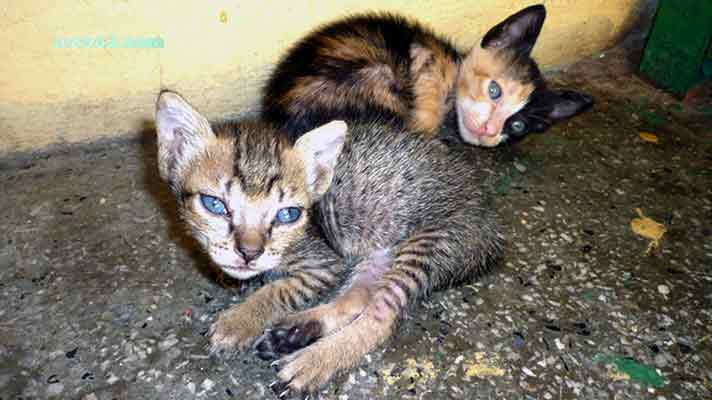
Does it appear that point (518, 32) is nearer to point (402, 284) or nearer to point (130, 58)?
point (402, 284)

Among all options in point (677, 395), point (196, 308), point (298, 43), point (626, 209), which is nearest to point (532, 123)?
point (626, 209)

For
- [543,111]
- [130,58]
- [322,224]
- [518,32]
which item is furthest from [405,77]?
[130,58]

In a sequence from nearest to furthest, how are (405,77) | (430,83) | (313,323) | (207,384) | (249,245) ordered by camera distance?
(249,245), (207,384), (313,323), (405,77), (430,83)

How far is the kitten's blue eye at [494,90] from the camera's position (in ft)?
11.8

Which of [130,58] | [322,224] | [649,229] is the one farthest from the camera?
[649,229]

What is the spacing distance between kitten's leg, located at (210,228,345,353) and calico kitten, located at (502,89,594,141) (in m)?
1.58

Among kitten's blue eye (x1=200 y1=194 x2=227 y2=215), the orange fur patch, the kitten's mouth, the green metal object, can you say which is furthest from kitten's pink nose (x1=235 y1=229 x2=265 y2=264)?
the green metal object

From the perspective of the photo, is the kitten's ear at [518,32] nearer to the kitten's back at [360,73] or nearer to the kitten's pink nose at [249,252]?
the kitten's back at [360,73]

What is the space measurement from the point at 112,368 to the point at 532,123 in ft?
8.65

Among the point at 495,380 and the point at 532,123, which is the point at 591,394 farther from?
the point at 532,123

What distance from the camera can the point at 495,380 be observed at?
229 centimetres

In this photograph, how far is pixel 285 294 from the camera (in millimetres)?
2486

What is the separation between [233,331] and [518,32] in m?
2.34

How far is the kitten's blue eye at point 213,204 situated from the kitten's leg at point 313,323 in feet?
1.83
